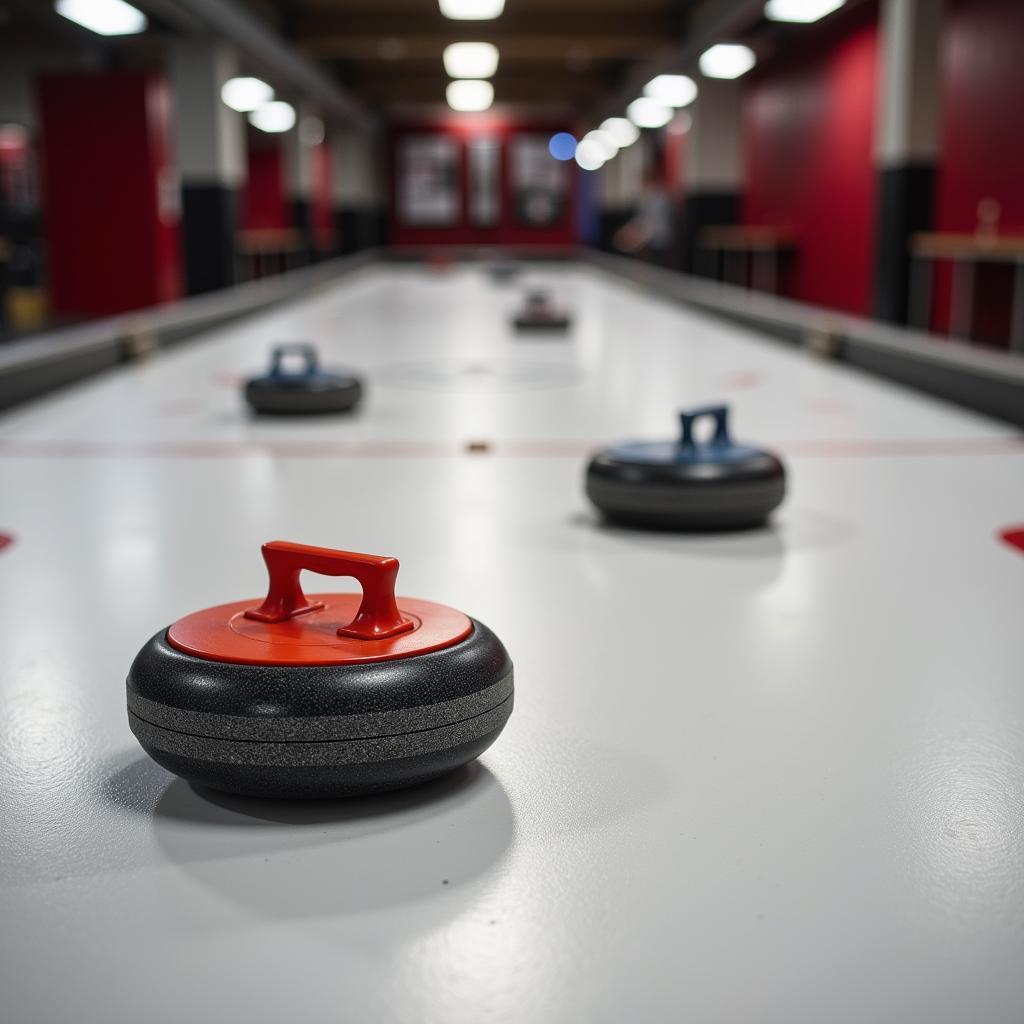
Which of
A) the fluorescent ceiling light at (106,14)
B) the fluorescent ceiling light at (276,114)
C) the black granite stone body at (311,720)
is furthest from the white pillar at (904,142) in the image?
the fluorescent ceiling light at (276,114)

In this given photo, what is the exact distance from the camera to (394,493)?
2.54 m

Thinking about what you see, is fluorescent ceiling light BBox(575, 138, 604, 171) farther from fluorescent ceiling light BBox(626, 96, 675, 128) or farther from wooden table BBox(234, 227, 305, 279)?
wooden table BBox(234, 227, 305, 279)

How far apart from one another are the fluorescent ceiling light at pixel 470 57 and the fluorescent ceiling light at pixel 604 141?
5861 mm

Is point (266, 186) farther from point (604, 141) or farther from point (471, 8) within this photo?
point (471, 8)

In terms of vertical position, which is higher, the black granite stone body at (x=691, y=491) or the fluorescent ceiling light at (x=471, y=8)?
the fluorescent ceiling light at (x=471, y=8)

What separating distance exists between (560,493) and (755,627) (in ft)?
3.12

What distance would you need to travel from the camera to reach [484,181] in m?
23.7

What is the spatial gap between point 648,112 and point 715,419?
15.0 meters

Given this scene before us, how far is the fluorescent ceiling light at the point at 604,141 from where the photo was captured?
2034 cm

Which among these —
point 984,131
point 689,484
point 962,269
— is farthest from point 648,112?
point 689,484

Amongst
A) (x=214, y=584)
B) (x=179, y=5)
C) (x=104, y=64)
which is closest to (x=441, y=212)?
(x=104, y=64)

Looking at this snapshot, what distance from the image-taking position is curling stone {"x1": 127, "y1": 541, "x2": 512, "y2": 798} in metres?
1.01

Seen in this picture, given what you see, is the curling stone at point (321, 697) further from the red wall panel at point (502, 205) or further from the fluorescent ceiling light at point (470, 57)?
the red wall panel at point (502, 205)

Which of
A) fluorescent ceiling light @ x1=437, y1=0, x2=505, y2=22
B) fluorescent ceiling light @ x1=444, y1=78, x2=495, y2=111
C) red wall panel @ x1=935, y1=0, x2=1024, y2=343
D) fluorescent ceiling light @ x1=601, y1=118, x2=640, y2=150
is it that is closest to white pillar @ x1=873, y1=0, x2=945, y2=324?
red wall panel @ x1=935, y1=0, x2=1024, y2=343
